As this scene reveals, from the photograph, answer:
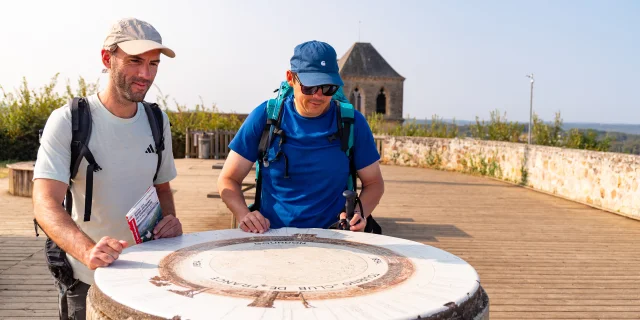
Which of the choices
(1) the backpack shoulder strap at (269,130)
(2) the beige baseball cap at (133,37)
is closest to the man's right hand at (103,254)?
(2) the beige baseball cap at (133,37)

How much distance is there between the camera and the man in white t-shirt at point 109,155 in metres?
2.19

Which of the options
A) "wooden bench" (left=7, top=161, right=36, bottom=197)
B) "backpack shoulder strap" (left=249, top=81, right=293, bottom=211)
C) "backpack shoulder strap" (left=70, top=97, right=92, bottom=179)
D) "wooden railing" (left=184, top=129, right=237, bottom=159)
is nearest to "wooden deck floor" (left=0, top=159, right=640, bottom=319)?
"wooden bench" (left=7, top=161, right=36, bottom=197)

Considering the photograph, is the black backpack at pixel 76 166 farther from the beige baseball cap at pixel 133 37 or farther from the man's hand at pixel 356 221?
the man's hand at pixel 356 221

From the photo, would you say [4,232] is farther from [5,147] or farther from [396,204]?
[5,147]

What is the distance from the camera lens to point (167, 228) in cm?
260

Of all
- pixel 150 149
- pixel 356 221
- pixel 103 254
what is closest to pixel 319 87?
pixel 356 221

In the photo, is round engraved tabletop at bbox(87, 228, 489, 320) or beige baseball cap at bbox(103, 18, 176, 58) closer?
round engraved tabletop at bbox(87, 228, 489, 320)

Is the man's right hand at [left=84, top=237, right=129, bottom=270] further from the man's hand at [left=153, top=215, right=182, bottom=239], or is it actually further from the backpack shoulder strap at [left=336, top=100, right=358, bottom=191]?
the backpack shoulder strap at [left=336, top=100, right=358, bottom=191]

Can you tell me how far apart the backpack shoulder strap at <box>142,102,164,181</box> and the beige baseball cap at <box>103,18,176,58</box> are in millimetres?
302

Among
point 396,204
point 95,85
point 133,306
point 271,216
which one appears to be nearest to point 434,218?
point 396,204

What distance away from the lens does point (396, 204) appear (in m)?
10.5

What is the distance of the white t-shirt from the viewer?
2.27m

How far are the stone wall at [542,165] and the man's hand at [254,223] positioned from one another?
8108 millimetres

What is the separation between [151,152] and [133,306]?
918 mm
